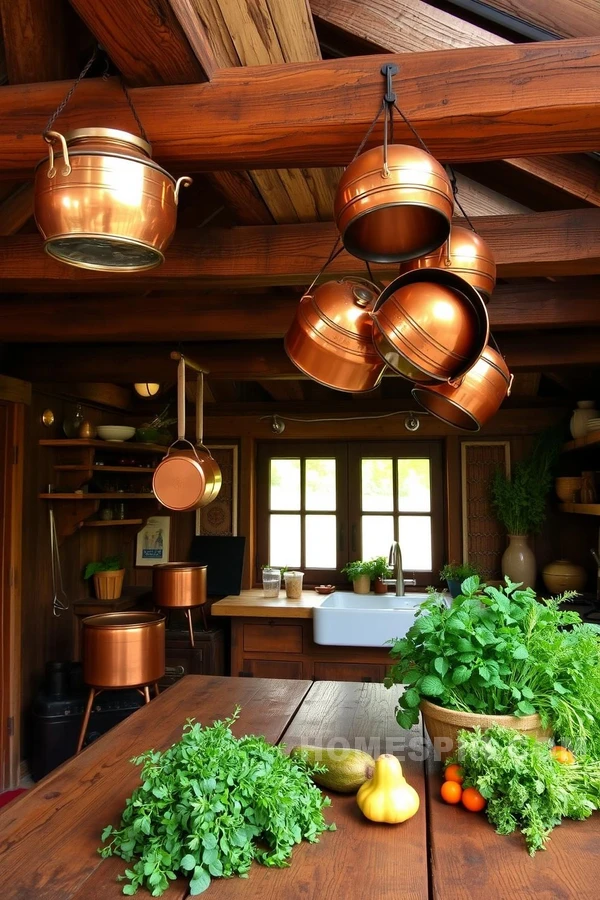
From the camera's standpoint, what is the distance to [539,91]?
57.3 inches

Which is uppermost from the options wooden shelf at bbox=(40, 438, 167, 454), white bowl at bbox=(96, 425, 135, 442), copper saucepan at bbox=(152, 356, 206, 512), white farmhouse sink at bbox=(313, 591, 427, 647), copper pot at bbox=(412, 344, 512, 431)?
white bowl at bbox=(96, 425, 135, 442)

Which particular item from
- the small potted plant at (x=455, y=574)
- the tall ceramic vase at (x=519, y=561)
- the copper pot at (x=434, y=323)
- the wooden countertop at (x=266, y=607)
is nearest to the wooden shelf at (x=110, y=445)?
the wooden countertop at (x=266, y=607)

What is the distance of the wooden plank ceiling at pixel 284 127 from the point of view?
58.1 inches

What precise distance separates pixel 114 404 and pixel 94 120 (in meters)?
3.23

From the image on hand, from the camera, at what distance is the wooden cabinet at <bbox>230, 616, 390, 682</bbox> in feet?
12.9

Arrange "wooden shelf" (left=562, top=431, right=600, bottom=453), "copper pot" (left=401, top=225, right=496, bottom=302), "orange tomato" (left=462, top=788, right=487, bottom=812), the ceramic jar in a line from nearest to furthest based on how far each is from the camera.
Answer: "orange tomato" (left=462, top=788, right=487, bottom=812)
"copper pot" (left=401, top=225, right=496, bottom=302)
"wooden shelf" (left=562, top=431, right=600, bottom=453)
the ceramic jar

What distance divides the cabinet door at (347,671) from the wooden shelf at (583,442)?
65.3 inches

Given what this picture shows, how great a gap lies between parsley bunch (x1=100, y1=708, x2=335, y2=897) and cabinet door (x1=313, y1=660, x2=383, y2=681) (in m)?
2.68

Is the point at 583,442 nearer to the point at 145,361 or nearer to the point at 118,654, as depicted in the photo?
the point at 145,361

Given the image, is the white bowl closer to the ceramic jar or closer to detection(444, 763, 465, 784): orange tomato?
the ceramic jar

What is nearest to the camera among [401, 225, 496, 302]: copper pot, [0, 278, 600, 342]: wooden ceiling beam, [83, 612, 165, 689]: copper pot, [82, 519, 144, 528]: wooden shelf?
[401, 225, 496, 302]: copper pot

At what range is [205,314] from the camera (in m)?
3.04

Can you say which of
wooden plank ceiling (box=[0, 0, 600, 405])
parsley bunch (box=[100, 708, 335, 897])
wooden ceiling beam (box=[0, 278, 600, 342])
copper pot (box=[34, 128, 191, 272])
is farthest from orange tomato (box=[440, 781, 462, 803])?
wooden ceiling beam (box=[0, 278, 600, 342])

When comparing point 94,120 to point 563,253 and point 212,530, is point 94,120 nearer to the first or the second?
point 563,253
